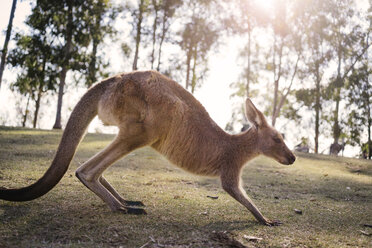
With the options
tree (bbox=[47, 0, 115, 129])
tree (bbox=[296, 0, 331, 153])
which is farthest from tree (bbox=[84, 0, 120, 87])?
tree (bbox=[296, 0, 331, 153])

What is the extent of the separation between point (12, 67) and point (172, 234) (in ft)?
60.3

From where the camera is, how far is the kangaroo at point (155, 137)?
314 cm

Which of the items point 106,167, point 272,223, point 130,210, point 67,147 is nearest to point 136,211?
point 130,210

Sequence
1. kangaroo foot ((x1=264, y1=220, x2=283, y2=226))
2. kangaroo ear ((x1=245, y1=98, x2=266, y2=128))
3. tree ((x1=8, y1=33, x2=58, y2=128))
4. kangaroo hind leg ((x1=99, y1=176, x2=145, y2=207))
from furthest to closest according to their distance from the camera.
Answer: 1. tree ((x1=8, y1=33, x2=58, y2=128))
2. kangaroo ear ((x1=245, y1=98, x2=266, y2=128))
3. kangaroo hind leg ((x1=99, y1=176, x2=145, y2=207))
4. kangaroo foot ((x1=264, y1=220, x2=283, y2=226))

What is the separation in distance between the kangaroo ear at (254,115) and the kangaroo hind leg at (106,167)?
5.07ft

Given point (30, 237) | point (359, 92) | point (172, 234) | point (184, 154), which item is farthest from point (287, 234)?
point (359, 92)

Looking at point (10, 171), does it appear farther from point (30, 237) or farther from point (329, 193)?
point (329, 193)

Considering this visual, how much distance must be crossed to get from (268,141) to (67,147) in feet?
8.31

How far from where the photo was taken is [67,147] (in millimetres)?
3068

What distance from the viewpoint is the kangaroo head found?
4.13 meters

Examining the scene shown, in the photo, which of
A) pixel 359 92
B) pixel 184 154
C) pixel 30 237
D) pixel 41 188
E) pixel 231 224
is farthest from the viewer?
pixel 359 92

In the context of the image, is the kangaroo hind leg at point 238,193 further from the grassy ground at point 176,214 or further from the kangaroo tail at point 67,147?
the kangaroo tail at point 67,147

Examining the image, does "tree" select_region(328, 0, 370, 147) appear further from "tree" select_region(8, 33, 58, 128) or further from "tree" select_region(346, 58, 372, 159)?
"tree" select_region(8, 33, 58, 128)

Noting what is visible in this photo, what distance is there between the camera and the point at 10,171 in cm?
444
